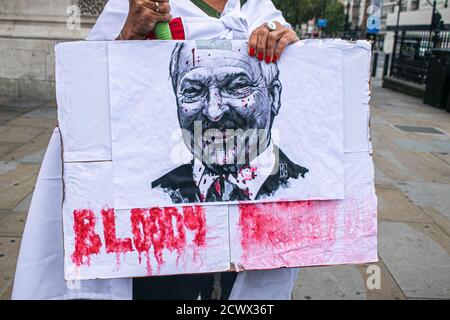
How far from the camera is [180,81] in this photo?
143 cm

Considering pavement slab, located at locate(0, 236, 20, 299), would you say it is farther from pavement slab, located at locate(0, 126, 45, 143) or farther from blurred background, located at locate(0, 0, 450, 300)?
pavement slab, located at locate(0, 126, 45, 143)

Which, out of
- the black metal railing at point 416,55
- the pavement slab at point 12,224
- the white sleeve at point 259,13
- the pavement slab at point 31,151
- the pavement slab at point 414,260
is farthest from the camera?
the black metal railing at point 416,55

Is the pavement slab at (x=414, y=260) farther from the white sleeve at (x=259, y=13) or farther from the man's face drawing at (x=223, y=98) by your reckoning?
the white sleeve at (x=259, y=13)

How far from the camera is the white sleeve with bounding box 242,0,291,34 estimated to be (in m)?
1.58

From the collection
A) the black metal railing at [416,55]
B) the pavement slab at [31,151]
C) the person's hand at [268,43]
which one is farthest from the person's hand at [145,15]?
the black metal railing at [416,55]

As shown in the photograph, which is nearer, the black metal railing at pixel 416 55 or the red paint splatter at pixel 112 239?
the red paint splatter at pixel 112 239

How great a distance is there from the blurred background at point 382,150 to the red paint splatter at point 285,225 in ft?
2.86

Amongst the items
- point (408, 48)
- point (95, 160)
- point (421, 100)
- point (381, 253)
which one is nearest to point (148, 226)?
point (95, 160)

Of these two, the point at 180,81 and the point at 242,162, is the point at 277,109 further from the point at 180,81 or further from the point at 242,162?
the point at 180,81

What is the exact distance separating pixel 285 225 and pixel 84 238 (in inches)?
25.0

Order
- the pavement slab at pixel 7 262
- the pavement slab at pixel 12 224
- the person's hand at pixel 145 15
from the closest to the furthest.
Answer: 1. the person's hand at pixel 145 15
2. the pavement slab at pixel 7 262
3. the pavement slab at pixel 12 224

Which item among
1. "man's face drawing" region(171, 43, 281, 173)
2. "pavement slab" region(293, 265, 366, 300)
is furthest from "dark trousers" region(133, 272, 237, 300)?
"pavement slab" region(293, 265, 366, 300)

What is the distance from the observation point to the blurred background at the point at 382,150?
117 inches

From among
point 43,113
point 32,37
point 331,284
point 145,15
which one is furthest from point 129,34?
point 32,37
